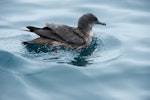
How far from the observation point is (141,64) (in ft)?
33.9

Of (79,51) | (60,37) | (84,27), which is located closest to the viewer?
(60,37)

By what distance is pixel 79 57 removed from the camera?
10.8 metres

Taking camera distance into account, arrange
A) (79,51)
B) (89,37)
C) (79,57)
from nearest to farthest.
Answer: (79,57)
(79,51)
(89,37)

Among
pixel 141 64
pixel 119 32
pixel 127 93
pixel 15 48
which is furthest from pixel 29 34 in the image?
pixel 127 93

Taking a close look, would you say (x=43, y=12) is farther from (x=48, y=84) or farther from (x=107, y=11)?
(x=48, y=84)

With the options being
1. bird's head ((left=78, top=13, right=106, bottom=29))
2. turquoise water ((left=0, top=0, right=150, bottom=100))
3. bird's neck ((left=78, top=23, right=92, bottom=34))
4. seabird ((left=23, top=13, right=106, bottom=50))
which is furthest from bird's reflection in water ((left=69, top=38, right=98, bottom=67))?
bird's head ((left=78, top=13, right=106, bottom=29))

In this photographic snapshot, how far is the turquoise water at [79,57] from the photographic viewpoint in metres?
9.02

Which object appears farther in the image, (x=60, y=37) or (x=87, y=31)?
(x=87, y=31)

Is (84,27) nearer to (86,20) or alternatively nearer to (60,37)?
(86,20)

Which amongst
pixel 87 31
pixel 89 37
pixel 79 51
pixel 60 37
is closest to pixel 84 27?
pixel 87 31

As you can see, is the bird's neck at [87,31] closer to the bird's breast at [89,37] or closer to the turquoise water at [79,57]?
the bird's breast at [89,37]

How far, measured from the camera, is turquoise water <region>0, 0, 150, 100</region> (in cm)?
902

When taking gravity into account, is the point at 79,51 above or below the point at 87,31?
below

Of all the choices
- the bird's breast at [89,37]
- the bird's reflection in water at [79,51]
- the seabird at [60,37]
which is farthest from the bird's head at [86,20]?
the bird's reflection in water at [79,51]
